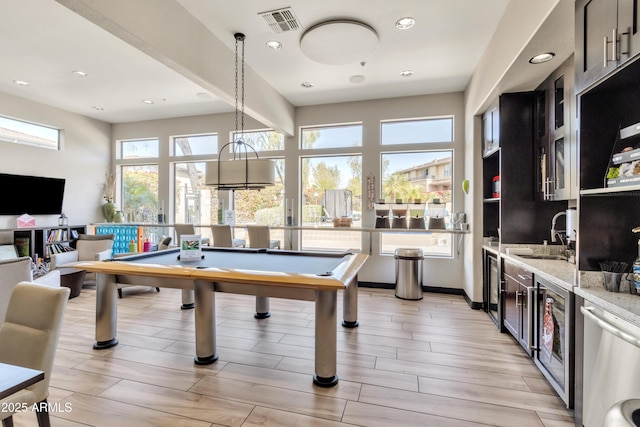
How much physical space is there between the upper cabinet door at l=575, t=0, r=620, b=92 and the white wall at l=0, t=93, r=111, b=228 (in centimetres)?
757

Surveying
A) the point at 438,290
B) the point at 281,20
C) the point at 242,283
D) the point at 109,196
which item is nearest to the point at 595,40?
the point at 281,20

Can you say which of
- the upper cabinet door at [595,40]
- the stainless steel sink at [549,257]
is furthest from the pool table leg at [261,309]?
the upper cabinet door at [595,40]

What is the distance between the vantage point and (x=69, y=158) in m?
6.00

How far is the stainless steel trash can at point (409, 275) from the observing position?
4.55 meters

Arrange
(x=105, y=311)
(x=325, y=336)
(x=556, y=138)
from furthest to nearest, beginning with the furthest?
(x=105, y=311)
(x=556, y=138)
(x=325, y=336)

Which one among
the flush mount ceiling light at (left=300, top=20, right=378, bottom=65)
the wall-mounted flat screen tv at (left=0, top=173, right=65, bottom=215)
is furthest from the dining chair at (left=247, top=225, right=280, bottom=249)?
the wall-mounted flat screen tv at (left=0, top=173, right=65, bottom=215)

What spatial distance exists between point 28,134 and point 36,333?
5832mm

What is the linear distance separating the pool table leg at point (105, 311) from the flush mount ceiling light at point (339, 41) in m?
3.03

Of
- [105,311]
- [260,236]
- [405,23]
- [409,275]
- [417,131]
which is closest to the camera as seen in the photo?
[105,311]

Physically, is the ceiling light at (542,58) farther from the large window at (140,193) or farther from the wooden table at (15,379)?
the large window at (140,193)

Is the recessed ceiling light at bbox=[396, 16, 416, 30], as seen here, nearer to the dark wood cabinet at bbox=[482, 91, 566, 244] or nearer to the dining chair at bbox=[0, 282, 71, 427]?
the dark wood cabinet at bbox=[482, 91, 566, 244]

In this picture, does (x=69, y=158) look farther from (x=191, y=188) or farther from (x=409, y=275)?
(x=409, y=275)

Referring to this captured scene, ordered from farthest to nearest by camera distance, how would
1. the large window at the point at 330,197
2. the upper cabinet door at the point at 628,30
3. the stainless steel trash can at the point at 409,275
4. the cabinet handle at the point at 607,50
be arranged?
1. the large window at the point at 330,197
2. the stainless steel trash can at the point at 409,275
3. the cabinet handle at the point at 607,50
4. the upper cabinet door at the point at 628,30

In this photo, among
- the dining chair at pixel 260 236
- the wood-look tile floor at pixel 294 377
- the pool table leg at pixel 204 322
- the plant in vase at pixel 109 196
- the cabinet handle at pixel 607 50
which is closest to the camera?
the cabinet handle at pixel 607 50
